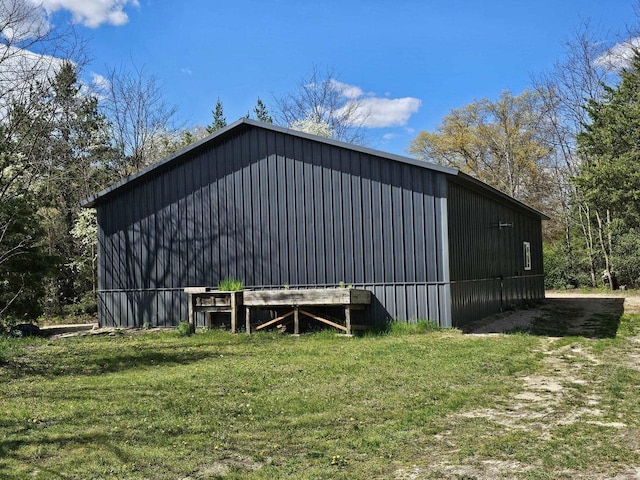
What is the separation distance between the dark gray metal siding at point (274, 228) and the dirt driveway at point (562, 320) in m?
1.96

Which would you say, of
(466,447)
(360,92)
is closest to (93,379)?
(466,447)

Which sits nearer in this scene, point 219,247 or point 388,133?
point 219,247

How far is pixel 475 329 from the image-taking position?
1244 centimetres

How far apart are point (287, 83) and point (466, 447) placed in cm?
3365

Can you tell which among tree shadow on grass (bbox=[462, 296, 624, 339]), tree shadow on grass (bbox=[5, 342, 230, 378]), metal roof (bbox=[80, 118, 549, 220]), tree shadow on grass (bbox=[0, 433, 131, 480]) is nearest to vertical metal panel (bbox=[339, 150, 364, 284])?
metal roof (bbox=[80, 118, 549, 220])

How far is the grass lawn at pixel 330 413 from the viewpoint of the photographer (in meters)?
4.23

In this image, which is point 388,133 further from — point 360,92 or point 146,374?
point 146,374

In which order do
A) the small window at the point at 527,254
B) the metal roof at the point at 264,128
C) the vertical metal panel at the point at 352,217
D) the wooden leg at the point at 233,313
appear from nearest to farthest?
the metal roof at the point at 264,128 → the vertical metal panel at the point at 352,217 → the wooden leg at the point at 233,313 → the small window at the point at 527,254

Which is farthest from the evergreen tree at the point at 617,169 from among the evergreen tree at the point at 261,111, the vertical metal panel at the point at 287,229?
the evergreen tree at the point at 261,111

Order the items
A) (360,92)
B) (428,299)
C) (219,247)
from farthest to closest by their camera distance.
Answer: (360,92)
(219,247)
(428,299)

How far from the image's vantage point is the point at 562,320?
14555 mm

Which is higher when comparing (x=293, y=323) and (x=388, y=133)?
(x=388, y=133)

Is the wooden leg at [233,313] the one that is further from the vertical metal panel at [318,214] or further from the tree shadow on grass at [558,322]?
the tree shadow on grass at [558,322]

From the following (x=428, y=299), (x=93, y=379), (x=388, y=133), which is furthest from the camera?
(x=388, y=133)
